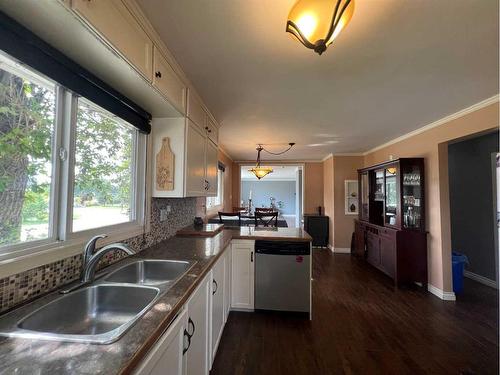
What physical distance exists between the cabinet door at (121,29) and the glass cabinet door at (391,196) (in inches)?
147

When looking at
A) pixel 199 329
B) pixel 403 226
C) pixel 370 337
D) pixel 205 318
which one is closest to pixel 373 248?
pixel 403 226

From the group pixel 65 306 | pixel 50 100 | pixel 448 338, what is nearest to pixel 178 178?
pixel 50 100

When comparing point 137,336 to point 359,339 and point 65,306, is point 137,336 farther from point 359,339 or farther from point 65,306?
point 359,339

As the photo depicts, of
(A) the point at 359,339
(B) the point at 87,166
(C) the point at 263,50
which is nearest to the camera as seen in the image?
(B) the point at 87,166

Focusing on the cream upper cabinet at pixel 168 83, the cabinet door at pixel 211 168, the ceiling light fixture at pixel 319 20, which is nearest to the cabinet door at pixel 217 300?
the cabinet door at pixel 211 168

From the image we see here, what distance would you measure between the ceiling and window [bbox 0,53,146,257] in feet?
2.35

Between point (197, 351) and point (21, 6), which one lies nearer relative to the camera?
point (21, 6)

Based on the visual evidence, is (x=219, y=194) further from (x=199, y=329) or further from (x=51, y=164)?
(x=51, y=164)

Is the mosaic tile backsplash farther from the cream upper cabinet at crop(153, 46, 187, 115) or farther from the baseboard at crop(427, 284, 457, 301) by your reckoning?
the baseboard at crop(427, 284, 457, 301)

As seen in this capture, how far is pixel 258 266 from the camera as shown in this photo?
2605 mm

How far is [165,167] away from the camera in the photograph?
2.11 m

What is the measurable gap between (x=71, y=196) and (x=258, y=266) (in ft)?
6.10

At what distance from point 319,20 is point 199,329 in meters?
1.77

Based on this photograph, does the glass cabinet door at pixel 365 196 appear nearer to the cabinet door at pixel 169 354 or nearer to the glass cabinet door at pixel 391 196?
the glass cabinet door at pixel 391 196
